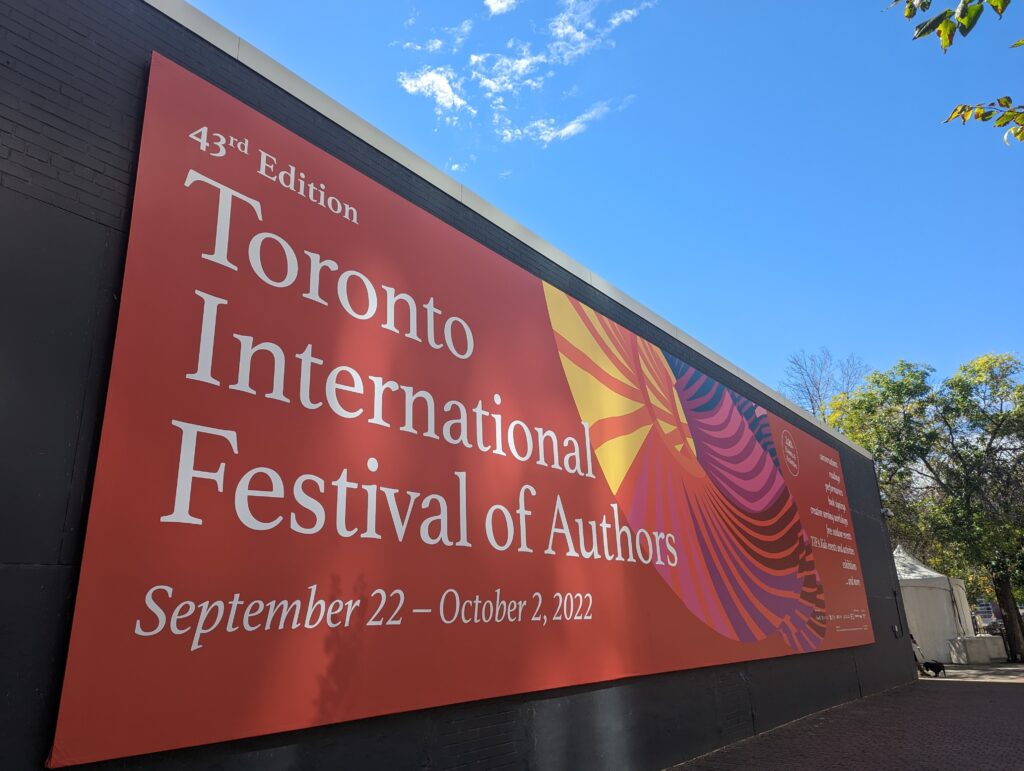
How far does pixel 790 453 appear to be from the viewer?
12.3m

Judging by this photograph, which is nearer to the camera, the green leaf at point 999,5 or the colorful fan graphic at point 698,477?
the green leaf at point 999,5

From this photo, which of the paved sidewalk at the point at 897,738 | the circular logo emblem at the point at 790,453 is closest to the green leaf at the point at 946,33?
the paved sidewalk at the point at 897,738

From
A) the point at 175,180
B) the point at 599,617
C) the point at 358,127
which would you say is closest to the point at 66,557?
the point at 175,180

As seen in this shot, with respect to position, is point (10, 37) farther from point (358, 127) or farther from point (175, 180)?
point (358, 127)

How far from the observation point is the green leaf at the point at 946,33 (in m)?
3.81

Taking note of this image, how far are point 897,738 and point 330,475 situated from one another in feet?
25.7

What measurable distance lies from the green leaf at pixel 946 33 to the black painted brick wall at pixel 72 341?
4.02 m

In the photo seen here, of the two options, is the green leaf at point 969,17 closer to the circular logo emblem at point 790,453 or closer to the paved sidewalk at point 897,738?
the paved sidewalk at point 897,738

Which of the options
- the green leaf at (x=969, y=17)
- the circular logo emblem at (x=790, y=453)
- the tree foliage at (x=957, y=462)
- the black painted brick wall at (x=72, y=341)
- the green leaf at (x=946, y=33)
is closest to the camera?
the black painted brick wall at (x=72, y=341)

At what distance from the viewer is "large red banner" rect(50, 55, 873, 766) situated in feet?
11.7

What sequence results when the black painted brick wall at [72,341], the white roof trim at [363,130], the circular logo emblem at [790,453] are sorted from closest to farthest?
1. the black painted brick wall at [72,341]
2. the white roof trim at [363,130]
3. the circular logo emblem at [790,453]

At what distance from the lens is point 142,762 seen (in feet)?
11.1

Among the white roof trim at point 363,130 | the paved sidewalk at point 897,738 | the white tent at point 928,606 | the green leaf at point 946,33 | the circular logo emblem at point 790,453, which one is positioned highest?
the white roof trim at point 363,130

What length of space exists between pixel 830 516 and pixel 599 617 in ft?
28.1
